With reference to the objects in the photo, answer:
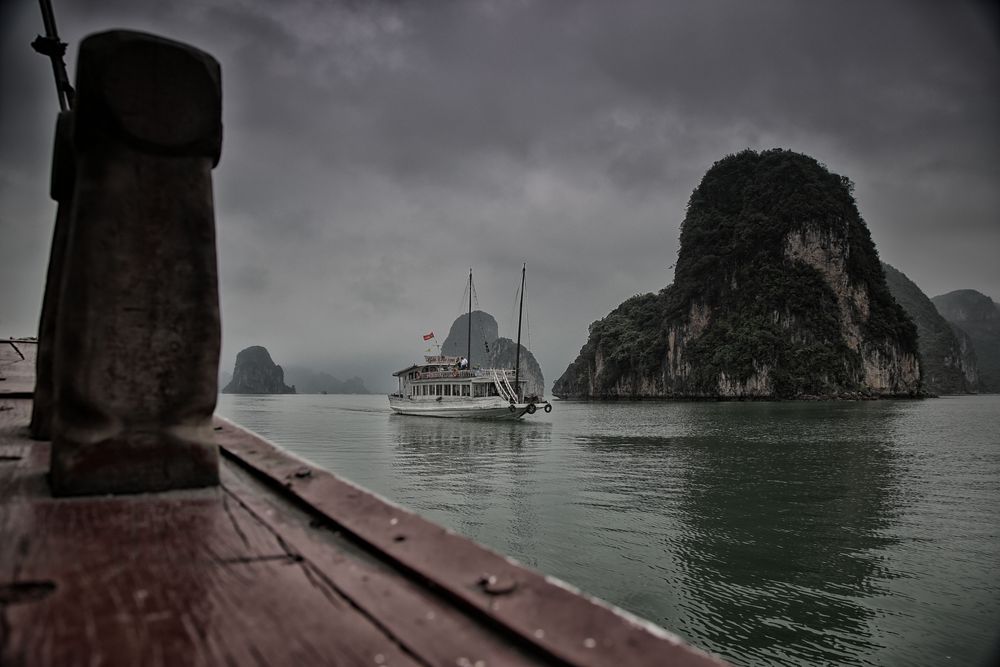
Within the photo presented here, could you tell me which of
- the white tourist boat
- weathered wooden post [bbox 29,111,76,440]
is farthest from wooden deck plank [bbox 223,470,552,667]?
the white tourist boat

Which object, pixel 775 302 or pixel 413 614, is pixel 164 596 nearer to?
pixel 413 614

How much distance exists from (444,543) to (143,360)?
4.32 ft

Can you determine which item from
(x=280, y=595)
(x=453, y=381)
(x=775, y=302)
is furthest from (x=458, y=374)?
(x=775, y=302)

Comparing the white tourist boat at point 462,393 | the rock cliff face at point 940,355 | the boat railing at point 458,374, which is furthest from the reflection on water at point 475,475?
the rock cliff face at point 940,355

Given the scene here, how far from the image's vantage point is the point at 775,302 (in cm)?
7644

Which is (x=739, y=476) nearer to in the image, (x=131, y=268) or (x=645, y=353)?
(x=131, y=268)

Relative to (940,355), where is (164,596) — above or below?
below

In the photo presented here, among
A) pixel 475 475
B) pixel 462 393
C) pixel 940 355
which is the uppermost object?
pixel 940 355

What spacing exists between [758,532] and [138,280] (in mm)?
9362

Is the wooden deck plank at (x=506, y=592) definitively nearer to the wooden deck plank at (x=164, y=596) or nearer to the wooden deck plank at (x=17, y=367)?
the wooden deck plank at (x=164, y=596)

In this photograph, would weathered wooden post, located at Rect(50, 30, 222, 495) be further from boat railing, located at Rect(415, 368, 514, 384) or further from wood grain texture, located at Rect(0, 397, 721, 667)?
boat railing, located at Rect(415, 368, 514, 384)

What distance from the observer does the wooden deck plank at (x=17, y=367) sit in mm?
5249

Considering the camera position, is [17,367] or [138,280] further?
[17,367]

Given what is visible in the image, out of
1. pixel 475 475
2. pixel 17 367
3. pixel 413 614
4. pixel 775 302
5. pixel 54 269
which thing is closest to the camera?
pixel 413 614
